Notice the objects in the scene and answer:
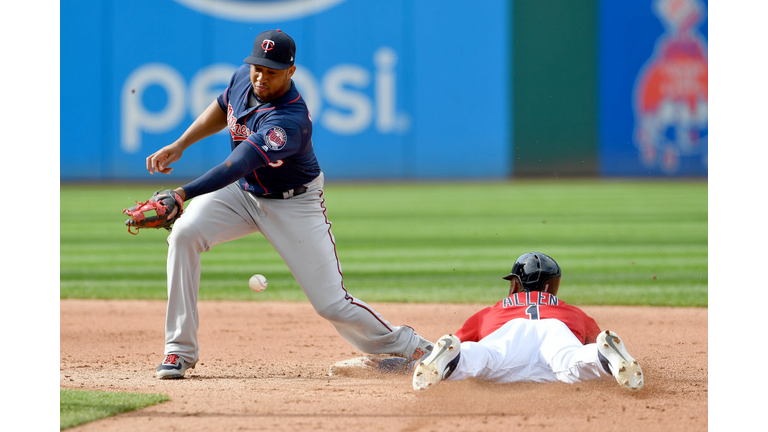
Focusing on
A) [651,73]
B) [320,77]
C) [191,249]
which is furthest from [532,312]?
[651,73]

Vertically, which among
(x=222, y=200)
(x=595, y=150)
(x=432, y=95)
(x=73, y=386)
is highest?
(x=432, y=95)

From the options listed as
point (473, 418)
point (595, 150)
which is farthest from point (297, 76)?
point (473, 418)

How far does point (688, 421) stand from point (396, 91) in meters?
16.0

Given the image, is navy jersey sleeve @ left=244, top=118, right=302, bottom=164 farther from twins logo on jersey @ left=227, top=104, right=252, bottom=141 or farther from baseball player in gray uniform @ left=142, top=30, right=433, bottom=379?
twins logo on jersey @ left=227, top=104, right=252, bottom=141

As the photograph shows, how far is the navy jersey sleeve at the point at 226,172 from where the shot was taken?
3.40 m

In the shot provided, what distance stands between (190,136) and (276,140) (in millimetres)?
855

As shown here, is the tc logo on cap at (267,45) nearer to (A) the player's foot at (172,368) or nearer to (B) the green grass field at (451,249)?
(A) the player's foot at (172,368)

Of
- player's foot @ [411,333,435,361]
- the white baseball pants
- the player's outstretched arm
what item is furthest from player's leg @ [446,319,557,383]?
the player's outstretched arm

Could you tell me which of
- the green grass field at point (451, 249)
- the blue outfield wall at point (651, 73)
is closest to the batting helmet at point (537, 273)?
the green grass field at point (451, 249)

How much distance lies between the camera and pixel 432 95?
18688 mm

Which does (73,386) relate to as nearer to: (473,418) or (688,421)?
(473,418)

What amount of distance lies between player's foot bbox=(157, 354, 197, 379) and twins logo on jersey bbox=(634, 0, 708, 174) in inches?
640

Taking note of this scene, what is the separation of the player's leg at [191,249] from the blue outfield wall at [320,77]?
14669mm

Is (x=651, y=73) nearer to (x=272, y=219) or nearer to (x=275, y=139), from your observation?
(x=272, y=219)
